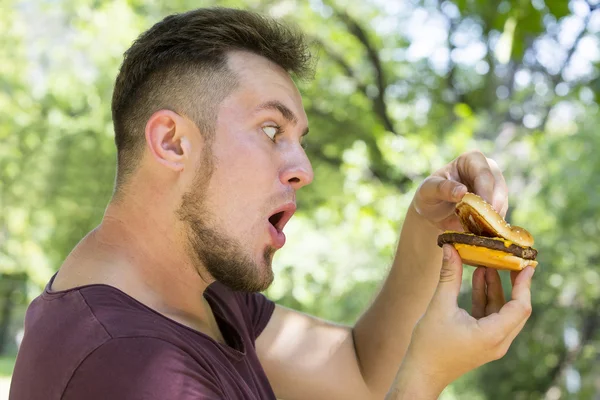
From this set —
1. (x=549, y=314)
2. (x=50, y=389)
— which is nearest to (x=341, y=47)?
(x=549, y=314)

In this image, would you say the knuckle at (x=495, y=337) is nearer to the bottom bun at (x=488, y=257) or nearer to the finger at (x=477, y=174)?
the bottom bun at (x=488, y=257)

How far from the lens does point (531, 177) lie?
905 centimetres

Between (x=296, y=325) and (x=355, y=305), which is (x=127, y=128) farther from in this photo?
(x=355, y=305)

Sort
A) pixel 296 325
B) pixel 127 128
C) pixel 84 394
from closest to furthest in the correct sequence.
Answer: pixel 84 394 < pixel 127 128 < pixel 296 325

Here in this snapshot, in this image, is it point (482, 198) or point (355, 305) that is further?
point (355, 305)

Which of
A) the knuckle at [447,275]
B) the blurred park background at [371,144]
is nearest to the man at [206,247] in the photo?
the knuckle at [447,275]

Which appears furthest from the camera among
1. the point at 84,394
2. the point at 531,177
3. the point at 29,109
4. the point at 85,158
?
the point at 29,109

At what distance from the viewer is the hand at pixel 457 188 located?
1858mm

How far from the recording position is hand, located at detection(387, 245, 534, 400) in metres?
1.44

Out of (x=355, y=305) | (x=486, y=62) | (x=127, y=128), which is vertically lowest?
(x=355, y=305)

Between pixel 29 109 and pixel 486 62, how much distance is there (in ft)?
26.1

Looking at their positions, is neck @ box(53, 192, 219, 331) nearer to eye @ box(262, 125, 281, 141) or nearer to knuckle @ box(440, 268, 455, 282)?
eye @ box(262, 125, 281, 141)

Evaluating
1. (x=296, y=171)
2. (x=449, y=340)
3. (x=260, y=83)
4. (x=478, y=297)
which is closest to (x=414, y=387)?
(x=449, y=340)

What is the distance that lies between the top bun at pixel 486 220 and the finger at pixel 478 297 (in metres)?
0.11
